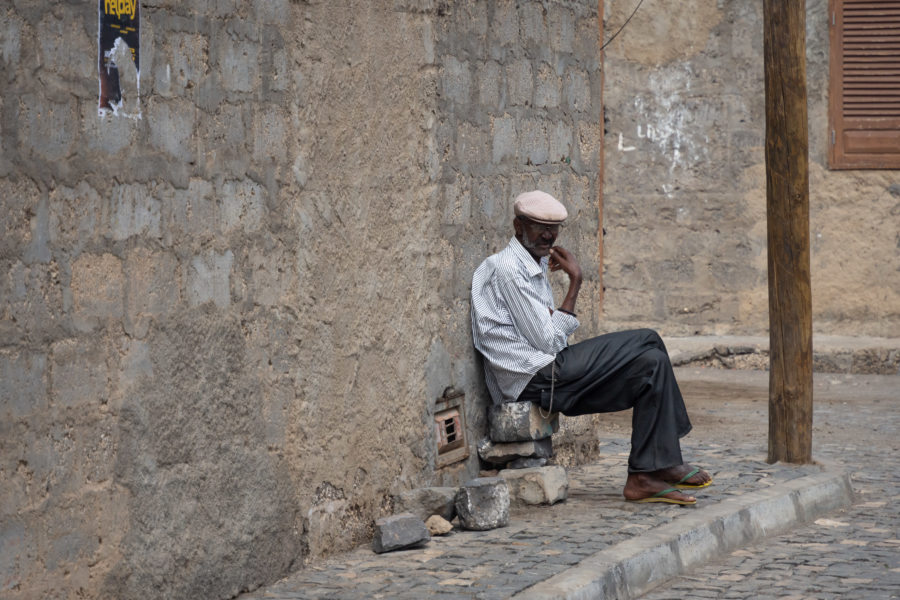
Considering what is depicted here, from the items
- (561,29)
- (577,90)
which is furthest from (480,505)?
(561,29)

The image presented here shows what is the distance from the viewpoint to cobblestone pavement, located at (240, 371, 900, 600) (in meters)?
5.02

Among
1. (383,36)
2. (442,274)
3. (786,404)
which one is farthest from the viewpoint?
(786,404)

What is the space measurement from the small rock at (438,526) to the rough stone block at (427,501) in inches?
3.5

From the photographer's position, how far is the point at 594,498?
664 centimetres

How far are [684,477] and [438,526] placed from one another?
1.31 m

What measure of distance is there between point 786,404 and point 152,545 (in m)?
4.15

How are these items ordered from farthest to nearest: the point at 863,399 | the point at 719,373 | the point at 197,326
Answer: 1. the point at 719,373
2. the point at 863,399
3. the point at 197,326

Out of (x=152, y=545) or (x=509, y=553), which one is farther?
(x=509, y=553)

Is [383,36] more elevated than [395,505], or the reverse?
[383,36]

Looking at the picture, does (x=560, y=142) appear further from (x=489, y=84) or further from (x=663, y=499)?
(x=663, y=499)

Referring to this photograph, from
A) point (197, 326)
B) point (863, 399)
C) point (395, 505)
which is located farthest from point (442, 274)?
point (863, 399)

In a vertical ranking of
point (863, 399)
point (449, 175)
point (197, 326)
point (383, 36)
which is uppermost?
→ point (383, 36)

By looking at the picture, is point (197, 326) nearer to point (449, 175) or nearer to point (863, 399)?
point (449, 175)

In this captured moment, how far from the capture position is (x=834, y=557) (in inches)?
233
